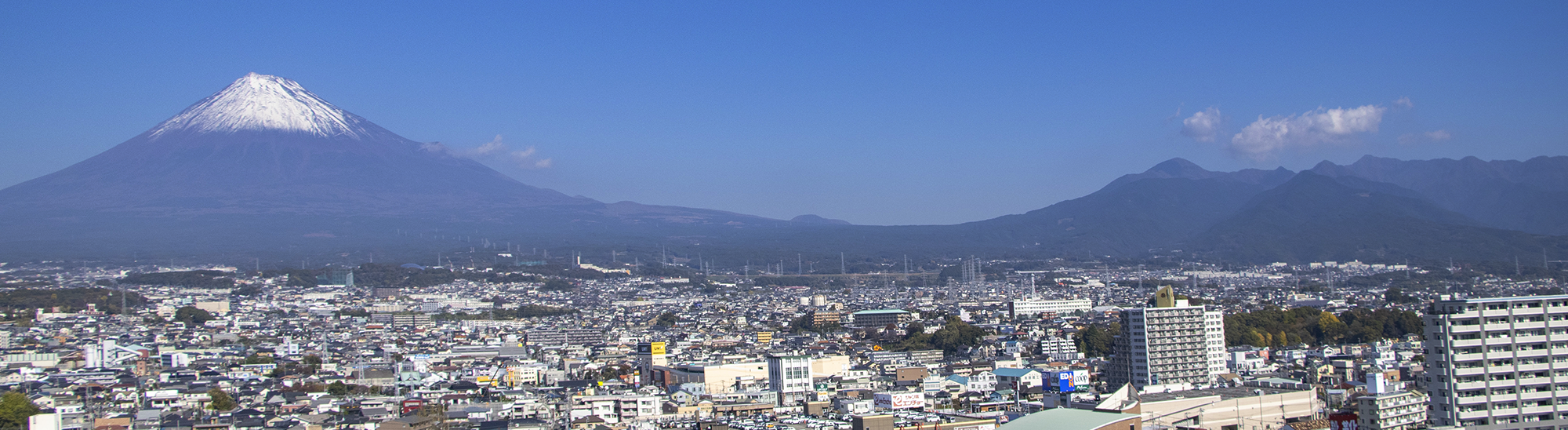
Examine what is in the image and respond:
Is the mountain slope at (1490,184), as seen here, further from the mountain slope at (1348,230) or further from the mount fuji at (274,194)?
the mount fuji at (274,194)

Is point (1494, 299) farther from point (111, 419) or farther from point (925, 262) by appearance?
point (925, 262)

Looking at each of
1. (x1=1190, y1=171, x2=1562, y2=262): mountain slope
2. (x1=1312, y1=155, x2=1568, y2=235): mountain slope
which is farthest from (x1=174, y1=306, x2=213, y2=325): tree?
(x1=1312, y1=155, x2=1568, y2=235): mountain slope

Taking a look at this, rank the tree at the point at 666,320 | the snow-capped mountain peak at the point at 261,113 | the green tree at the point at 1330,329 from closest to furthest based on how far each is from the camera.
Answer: the green tree at the point at 1330,329, the tree at the point at 666,320, the snow-capped mountain peak at the point at 261,113

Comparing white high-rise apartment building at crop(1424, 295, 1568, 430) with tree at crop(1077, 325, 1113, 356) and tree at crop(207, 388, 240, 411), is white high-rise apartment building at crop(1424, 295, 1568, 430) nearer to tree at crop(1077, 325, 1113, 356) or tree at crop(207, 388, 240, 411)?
tree at crop(207, 388, 240, 411)

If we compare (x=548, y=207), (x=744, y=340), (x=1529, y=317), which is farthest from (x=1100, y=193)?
(x=1529, y=317)

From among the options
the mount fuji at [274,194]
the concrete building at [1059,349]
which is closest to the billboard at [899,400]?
the concrete building at [1059,349]

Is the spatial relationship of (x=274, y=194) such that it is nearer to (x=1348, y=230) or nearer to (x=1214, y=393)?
(x=1348, y=230)
